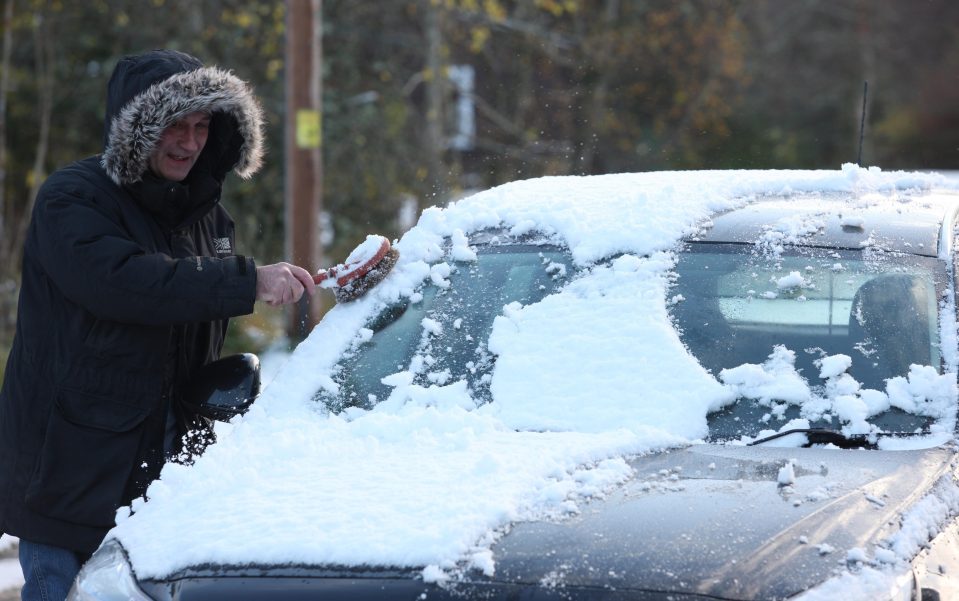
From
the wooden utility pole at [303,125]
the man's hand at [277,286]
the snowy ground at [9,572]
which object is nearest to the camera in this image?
the man's hand at [277,286]

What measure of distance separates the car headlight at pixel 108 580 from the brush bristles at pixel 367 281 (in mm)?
1069

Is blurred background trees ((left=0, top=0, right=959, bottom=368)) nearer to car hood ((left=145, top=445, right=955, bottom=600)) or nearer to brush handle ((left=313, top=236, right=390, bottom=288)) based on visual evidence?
brush handle ((left=313, top=236, right=390, bottom=288))

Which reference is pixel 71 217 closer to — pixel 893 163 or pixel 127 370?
pixel 127 370

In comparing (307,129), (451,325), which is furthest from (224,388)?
(307,129)

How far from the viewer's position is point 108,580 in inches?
93.3

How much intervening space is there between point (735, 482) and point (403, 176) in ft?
46.8

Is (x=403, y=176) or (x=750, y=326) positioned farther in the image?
(x=403, y=176)

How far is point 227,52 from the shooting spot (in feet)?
48.9

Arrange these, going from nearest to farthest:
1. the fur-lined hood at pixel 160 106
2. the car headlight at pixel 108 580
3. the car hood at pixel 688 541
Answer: the car hood at pixel 688 541
the car headlight at pixel 108 580
the fur-lined hood at pixel 160 106

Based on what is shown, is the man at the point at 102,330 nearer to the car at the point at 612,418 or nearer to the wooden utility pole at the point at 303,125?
the car at the point at 612,418

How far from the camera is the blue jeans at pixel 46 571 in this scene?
3057 mm

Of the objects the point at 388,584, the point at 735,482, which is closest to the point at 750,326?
the point at 735,482

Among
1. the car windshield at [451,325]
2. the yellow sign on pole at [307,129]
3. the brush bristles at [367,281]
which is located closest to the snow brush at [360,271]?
the brush bristles at [367,281]

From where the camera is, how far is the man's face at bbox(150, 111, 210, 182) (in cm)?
329
